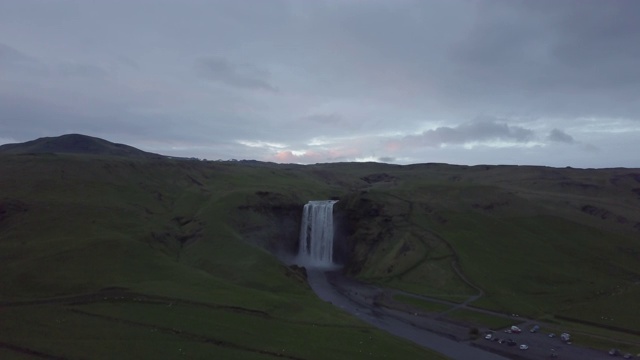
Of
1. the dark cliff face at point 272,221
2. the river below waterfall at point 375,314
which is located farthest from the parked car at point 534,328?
the dark cliff face at point 272,221

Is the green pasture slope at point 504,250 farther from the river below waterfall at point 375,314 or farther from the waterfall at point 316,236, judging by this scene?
the river below waterfall at point 375,314

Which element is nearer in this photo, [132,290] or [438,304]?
[132,290]

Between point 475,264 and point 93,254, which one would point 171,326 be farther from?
point 475,264

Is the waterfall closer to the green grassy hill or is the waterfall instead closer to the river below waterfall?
the green grassy hill

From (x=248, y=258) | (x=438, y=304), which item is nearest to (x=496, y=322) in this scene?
(x=438, y=304)

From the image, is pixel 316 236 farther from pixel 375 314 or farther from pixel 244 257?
pixel 375 314

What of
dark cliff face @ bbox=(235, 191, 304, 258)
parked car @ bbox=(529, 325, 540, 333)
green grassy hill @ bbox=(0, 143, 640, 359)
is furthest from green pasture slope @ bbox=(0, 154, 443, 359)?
parked car @ bbox=(529, 325, 540, 333)
